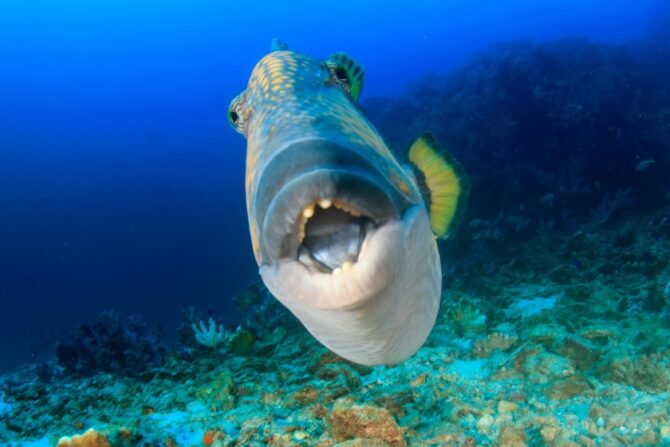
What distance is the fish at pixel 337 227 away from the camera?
1183 millimetres

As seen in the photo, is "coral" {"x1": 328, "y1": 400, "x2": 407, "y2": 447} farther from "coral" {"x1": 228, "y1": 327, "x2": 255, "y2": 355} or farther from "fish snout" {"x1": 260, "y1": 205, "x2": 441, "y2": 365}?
"coral" {"x1": 228, "y1": 327, "x2": 255, "y2": 355}

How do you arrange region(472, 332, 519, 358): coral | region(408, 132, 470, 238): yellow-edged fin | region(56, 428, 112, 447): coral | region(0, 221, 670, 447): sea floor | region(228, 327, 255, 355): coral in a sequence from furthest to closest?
region(228, 327, 255, 355): coral < region(472, 332, 519, 358): coral < region(56, 428, 112, 447): coral < region(0, 221, 670, 447): sea floor < region(408, 132, 470, 238): yellow-edged fin

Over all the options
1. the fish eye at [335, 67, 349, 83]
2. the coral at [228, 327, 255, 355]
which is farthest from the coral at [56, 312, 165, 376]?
the fish eye at [335, 67, 349, 83]

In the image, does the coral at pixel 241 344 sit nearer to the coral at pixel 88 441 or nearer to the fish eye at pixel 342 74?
the coral at pixel 88 441

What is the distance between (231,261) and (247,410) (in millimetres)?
31702

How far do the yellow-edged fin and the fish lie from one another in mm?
786

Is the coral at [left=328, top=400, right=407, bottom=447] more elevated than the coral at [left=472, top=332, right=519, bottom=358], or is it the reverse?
the coral at [left=472, top=332, right=519, bottom=358]

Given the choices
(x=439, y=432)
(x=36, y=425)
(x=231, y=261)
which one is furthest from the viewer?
(x=231, y=261)

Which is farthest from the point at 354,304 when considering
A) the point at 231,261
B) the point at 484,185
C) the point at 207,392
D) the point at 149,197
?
the point at 149,197

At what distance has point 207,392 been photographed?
4.00m

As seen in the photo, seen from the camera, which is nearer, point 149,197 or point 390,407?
point 390,407

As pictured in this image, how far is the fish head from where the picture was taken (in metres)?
1.18

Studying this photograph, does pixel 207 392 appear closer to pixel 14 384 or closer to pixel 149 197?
pixel 14 384

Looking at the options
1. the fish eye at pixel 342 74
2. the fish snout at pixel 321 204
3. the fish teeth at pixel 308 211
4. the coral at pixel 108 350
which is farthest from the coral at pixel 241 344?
the fish teeth at pixel 308 211
